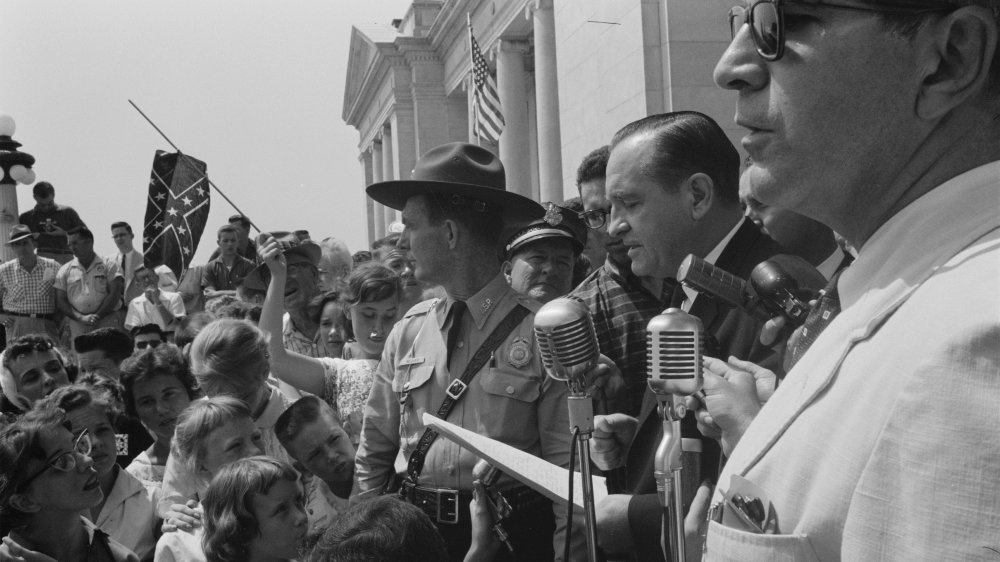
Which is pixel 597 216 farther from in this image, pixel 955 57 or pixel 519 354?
pixel 955 57

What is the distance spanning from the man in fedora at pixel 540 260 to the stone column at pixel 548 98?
16.8 metres

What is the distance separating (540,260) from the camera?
4.17 metres

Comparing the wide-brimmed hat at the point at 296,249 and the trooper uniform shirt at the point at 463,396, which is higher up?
the wide-brimmed hat at the point at 296,249

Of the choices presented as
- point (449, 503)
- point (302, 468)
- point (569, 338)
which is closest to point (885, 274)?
point (569, 338)

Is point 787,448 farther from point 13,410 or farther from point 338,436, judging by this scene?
point 13,410

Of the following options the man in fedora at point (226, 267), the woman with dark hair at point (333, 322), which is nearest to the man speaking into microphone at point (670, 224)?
the woman with dark hair at point (333, 322)

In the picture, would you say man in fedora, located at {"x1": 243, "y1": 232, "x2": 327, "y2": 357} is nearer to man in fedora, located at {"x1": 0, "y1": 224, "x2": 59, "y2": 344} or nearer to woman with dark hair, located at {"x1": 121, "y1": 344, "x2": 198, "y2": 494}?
woman with dark hair, located at {"x1": 121, "y1": 344, "x2": 198, "y2": 494}

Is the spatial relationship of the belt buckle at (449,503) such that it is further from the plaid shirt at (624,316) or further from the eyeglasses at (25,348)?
the eyeglasses at (25,348)

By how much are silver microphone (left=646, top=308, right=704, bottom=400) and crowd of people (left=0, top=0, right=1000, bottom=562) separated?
0.12 m

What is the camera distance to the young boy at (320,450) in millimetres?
4305

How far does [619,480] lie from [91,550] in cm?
199

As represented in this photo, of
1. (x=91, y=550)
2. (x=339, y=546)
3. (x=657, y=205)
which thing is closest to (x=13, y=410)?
(x=91, y=550)

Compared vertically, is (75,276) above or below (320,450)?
above

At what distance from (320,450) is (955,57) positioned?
11.6 ft
